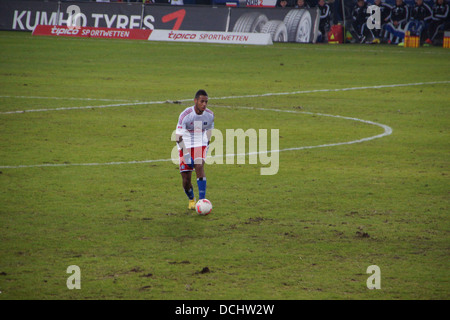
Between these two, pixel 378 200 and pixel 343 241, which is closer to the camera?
pixel 343 241

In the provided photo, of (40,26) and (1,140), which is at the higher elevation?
(40,26)

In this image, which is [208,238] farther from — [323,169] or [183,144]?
[323,169]

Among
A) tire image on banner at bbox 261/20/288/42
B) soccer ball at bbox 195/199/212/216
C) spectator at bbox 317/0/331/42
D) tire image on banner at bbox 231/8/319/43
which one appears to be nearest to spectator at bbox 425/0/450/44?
spectator at bbox 317/0/331/42

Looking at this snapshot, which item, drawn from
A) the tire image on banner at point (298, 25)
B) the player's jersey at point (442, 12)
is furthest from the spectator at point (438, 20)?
the tire image on banner at point (298, 25)

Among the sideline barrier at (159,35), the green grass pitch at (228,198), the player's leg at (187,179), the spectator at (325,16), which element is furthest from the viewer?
the spectator at (325,16)

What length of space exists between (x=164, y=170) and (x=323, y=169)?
9.01 ft

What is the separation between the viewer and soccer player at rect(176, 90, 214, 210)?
944cm

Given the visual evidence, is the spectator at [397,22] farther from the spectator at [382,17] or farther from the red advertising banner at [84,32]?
the red advertising banner at [84,32]

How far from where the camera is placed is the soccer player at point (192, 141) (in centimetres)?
944

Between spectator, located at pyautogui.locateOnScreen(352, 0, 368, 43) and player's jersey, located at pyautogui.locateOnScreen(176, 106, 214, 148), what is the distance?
1357 inches

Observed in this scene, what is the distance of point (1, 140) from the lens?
13984 mm

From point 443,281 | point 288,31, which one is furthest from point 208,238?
point 288,31

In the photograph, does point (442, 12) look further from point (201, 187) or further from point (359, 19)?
point (201, 187)

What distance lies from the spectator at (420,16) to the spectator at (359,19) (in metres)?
2.86
